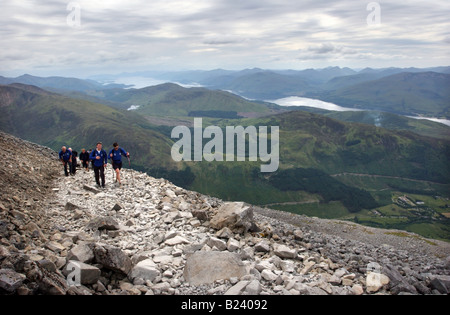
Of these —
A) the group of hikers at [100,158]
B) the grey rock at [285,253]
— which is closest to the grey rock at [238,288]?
the grey rock at [285,253]

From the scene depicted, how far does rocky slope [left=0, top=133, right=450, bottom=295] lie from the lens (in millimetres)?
11539

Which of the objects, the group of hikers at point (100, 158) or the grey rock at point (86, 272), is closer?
the grey rock at point (86, 272)

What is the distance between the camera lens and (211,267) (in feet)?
A: 42.7

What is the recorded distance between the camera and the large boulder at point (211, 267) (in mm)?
12612

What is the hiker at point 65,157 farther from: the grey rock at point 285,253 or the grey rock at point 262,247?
the grey rock at point 285,253

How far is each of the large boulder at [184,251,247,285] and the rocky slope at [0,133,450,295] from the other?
0.14 feet

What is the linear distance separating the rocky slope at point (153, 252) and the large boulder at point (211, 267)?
0.04 m

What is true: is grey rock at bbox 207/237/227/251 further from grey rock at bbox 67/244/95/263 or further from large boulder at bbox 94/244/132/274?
grey rock at bbox 67/244/95/263

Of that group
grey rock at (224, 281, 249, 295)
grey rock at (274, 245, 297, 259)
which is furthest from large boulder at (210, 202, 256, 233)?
grey rock at (224, 281, 249, 295)

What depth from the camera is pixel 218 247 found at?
15195mm

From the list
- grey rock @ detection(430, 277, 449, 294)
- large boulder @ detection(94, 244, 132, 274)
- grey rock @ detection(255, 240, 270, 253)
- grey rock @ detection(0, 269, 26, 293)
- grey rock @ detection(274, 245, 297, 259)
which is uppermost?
grey rock @ detection(0, 269, 26, 293)
